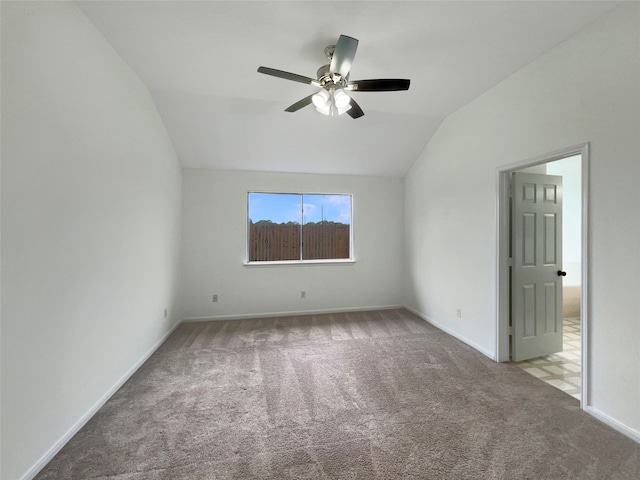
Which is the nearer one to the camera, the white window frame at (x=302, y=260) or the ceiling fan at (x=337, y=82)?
the ceiling fan at (x=337, y=82)

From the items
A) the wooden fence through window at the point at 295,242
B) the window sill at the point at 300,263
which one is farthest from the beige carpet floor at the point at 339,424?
the wooden fence through window at the point at 295,242

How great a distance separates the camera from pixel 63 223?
1.69 metres

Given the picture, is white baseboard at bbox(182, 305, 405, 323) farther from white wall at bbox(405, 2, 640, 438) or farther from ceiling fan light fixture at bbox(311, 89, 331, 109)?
ceiling fan light fixture at bbox(311, 89, 331, 109)

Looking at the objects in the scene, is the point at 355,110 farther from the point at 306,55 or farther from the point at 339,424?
the point at 339,424

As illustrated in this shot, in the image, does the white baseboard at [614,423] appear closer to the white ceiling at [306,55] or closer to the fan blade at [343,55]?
the white ceiling at [306,55]

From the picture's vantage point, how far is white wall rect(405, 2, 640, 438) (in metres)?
1.77

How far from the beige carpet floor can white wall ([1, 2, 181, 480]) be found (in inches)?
12.0

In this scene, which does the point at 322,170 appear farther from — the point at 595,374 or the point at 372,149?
the point at 595,374

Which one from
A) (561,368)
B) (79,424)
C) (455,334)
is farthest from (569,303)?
(79,424)

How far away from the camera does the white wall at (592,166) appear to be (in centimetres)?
177

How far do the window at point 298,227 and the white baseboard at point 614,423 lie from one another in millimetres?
3298

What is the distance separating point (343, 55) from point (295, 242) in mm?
3107

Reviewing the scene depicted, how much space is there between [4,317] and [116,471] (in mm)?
1037

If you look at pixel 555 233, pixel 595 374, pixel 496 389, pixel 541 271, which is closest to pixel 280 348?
pixel 496 389
